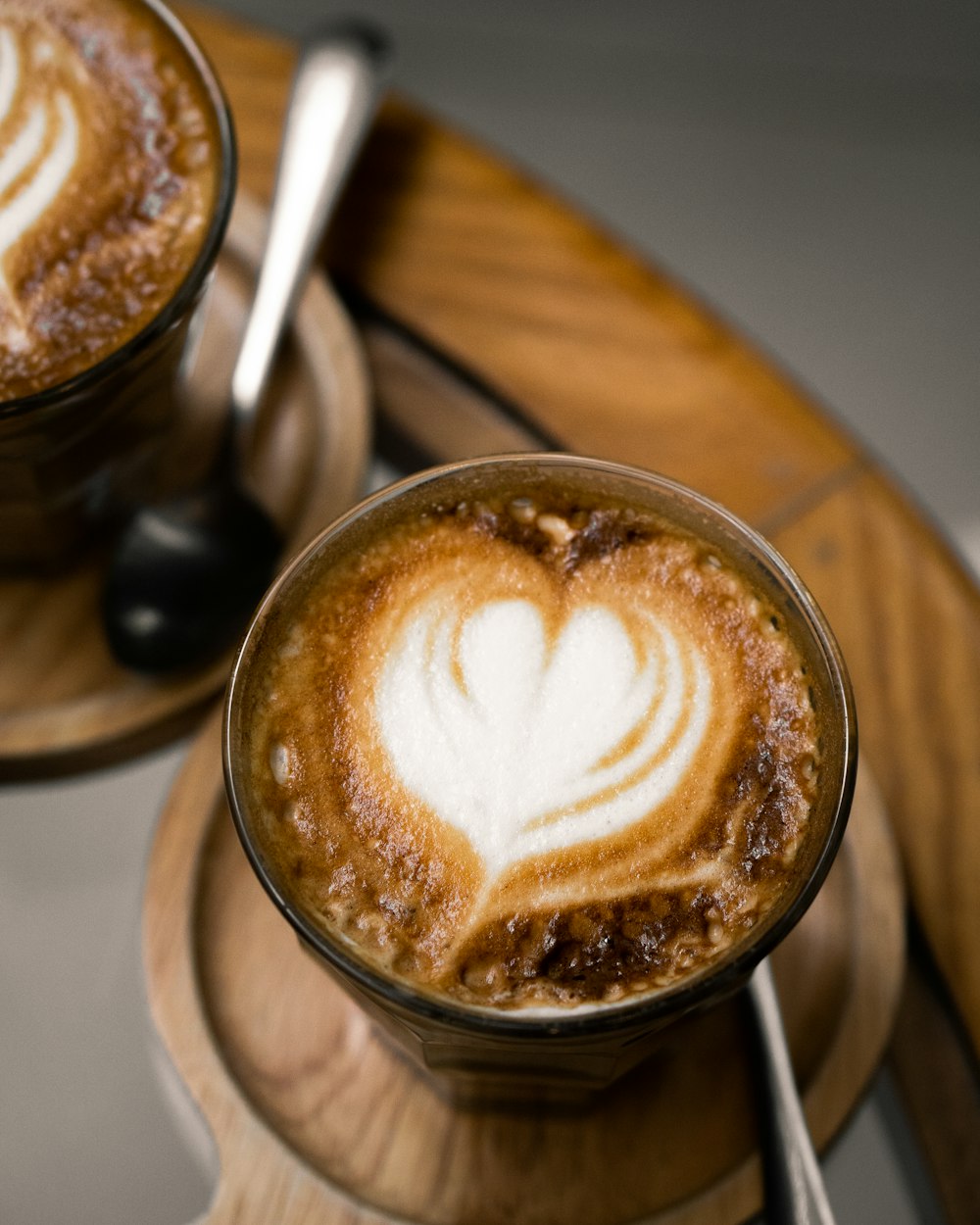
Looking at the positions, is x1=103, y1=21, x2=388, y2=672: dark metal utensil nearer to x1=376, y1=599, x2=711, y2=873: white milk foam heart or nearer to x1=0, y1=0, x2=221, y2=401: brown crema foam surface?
x1=0, y1=0, x2=221, y2=401: brown crema foam surface

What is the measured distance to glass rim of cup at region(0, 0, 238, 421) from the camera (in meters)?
0.88

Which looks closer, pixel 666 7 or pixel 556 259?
pixel 556 259

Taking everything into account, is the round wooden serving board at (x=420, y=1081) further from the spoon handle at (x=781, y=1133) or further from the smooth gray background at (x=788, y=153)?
the smooth gray background at (x=788, y=153)

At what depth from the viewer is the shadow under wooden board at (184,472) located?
1.07 meters

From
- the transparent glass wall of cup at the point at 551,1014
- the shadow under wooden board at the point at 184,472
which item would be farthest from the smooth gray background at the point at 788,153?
the transparent glass wall of cup at the point at 551,1014

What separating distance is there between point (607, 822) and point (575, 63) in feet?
4.12

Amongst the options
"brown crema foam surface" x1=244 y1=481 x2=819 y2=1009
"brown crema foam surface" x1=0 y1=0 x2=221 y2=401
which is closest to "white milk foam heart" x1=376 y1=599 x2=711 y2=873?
"brown crema foam surface" x1=244 y1=481 x2=819 y2=1009

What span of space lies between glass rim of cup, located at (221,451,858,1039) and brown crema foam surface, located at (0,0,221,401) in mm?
258

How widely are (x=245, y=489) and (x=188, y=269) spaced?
0.23m

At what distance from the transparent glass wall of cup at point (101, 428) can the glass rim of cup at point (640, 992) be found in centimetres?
21

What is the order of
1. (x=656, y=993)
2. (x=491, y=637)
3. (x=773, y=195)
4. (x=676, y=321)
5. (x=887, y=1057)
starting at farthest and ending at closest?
(x=773, y=195), (x=676, y=321), (x=887, y=1057), (x=491, y=637), (x=656, y=993)

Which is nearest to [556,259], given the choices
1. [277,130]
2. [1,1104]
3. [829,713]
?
[277,130]

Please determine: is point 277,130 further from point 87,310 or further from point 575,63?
point 575,63

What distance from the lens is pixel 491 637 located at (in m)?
0.84
